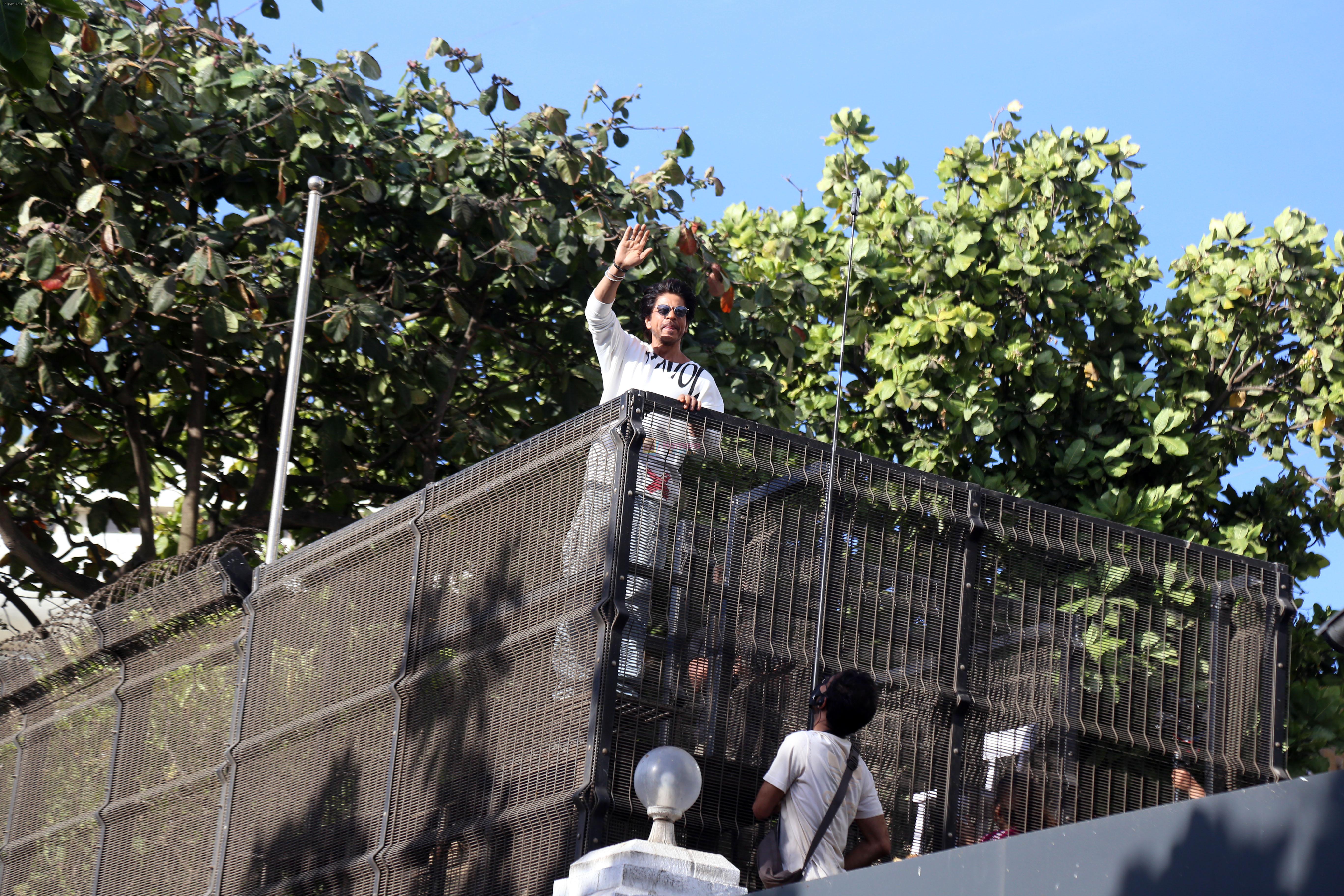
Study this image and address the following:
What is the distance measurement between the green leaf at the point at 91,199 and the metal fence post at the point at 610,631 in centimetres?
535

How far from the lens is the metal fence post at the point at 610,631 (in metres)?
5.64

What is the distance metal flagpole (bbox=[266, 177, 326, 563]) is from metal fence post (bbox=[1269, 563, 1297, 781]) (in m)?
4.46

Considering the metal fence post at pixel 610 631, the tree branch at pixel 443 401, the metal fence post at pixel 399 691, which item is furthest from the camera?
the tree branch at pixel 443 401

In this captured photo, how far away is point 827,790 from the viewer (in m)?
5.76

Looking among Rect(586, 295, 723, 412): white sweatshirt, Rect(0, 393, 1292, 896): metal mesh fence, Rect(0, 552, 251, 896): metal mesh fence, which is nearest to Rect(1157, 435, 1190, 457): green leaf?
Rect(0, 393, 1292, 896): metal mesh fence

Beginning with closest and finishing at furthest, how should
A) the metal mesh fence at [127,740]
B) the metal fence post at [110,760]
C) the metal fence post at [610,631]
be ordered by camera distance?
the metal fence post at [610,631]
the metal mesh fence at [127,740]
the metal fence post at [110,760]

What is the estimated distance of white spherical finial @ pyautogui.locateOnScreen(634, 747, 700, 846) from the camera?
17.9 feet

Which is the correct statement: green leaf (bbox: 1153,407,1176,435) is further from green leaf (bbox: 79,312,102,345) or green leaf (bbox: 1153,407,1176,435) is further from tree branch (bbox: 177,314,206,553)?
green leaf (bbox: 79,312,102,345)

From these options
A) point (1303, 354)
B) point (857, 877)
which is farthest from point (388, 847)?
point (1303, 354)

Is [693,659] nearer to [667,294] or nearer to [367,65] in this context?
[667,294]

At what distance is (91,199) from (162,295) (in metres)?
0.80

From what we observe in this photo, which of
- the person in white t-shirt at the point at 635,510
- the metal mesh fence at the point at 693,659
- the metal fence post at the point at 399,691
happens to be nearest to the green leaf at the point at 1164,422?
the metal mesh fence at the point at 693,659

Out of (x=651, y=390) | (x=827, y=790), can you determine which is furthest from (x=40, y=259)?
(x=827, y=790)

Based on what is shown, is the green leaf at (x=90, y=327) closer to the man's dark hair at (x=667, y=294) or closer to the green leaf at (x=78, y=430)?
the green leaf at (x=78, y=430)
